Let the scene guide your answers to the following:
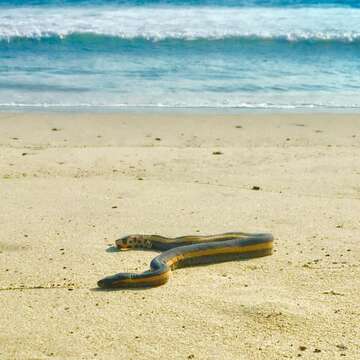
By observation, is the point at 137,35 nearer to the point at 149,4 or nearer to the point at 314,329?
the point at 149,4

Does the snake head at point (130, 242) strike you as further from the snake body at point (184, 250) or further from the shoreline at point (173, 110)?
the shoreline at point (173, 110)

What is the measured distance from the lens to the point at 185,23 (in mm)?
22938

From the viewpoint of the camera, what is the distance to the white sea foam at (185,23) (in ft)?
68.0

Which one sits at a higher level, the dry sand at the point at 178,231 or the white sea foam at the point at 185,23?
the white sea foam at the point at 185,23

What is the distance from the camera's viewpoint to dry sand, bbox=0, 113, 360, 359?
436 cm

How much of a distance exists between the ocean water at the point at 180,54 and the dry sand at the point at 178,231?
2060mm

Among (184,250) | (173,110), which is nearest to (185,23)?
(173,110)

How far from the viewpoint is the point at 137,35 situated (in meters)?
20.5

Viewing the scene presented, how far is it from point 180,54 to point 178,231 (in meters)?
12.3

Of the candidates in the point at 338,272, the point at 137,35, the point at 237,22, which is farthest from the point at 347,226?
the point at 237,22

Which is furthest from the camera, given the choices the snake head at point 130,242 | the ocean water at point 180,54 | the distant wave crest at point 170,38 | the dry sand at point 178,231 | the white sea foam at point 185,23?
the white sea foam at point 185,23

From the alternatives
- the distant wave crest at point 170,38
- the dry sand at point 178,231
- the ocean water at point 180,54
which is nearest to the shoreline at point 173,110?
the ocean water at point 180,54

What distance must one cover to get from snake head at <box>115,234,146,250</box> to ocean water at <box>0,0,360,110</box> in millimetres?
6481

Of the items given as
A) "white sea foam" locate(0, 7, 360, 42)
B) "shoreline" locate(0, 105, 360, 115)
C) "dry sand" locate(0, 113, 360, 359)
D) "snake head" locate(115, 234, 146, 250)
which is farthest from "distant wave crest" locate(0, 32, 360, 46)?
"snake head" locate(115, 234, 146, 250)
